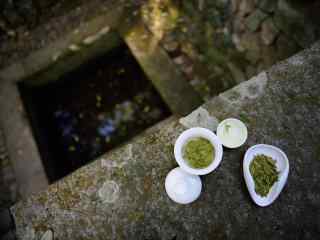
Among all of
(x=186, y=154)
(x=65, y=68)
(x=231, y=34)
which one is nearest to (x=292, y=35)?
(x=231, y=34)

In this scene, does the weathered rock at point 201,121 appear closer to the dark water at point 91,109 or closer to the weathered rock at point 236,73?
the weathered rock at point 236,73

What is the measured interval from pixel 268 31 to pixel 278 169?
69.0 inches

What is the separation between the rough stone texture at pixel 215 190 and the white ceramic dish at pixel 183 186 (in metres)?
0.08

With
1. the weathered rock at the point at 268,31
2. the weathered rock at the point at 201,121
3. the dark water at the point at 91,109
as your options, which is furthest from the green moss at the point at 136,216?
the weathered rock at the point at 268,31

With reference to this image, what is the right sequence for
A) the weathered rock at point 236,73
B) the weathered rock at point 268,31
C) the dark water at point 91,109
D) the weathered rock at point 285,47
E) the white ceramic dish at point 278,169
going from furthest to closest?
1. the dark water at point 91,109
2. the weathered rock at point 236,73
3. the weathered rock at point 268,31
4. the weathered rock at point 285,47
5. the white ceramic dish at point 278,169

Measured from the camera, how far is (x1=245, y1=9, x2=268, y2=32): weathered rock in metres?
2.95

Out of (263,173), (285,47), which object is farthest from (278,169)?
(285,47)

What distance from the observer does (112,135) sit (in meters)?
3.90

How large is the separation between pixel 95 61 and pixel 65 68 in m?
0.44

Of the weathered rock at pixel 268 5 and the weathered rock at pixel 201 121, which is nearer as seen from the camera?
the weathered rock at pixel 201 121

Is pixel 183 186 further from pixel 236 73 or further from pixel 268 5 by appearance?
pixel 236 73

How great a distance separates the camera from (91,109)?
4.09 meters

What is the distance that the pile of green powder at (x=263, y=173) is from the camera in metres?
1.72

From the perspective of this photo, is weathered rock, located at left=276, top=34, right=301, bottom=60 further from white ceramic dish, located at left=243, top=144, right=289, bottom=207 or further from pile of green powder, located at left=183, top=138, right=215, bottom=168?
pile of green powder, located at left=183, top=138, right=215, bottom=168
